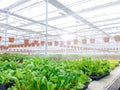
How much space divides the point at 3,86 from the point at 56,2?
6.96m

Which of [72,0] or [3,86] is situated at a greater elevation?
[72,0]

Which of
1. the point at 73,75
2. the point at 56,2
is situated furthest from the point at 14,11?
the point at 73,75

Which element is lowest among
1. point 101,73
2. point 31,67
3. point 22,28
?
point 101,73

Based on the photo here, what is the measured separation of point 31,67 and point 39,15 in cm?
891

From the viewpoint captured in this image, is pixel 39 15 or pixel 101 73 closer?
pixel 101 73

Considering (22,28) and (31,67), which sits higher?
(22,28)

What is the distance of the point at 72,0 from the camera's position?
755 centimetres

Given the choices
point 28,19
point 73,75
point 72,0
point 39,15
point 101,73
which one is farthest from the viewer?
point 28,19

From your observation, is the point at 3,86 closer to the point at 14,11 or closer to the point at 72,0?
the point at 72,0

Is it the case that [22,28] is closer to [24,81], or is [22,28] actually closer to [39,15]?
[39,15]

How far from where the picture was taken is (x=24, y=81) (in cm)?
103

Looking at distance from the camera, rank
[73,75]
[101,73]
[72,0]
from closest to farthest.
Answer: [73,75]
[101,73]
[72,0]

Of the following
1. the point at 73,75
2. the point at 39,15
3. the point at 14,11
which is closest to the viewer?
the point at 73,75

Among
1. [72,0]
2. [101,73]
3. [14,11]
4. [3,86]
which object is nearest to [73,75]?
[3,86]
